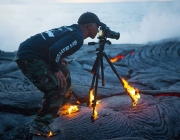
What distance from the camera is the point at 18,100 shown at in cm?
504

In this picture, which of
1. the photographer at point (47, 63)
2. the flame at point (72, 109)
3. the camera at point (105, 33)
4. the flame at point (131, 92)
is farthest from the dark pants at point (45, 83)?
the flame at point (131, 92)

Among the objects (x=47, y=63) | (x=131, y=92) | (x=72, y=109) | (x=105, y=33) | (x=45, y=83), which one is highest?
(x=105, y=33)

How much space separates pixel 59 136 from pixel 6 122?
4.74 ft

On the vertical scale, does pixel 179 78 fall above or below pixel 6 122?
above

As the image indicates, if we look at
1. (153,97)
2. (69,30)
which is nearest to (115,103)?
(153,97)

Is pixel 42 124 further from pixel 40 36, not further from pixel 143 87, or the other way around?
pixel 143 87

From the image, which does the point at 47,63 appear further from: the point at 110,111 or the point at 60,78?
the point at 110,111

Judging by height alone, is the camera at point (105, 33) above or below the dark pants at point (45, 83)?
above

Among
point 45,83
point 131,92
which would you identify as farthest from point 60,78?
point 131,92

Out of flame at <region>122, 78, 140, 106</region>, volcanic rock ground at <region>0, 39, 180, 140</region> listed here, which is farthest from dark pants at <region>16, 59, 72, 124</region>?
flame at <region>122, 78, 140, 106</region>

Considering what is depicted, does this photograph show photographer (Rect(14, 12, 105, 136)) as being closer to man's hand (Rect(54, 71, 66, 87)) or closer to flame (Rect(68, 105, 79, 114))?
man's hand (Rect(54, 71, 66, 87))

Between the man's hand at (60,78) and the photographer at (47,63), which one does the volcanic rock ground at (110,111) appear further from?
the man's hand at (60,78)

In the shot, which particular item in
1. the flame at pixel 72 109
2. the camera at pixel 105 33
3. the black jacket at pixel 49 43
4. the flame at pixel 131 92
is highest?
the camera at pixel 105 33

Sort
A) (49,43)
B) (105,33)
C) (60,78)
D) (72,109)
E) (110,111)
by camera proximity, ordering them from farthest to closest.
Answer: (72,109), (110,111), (105,33), (49,43), (60,78)
